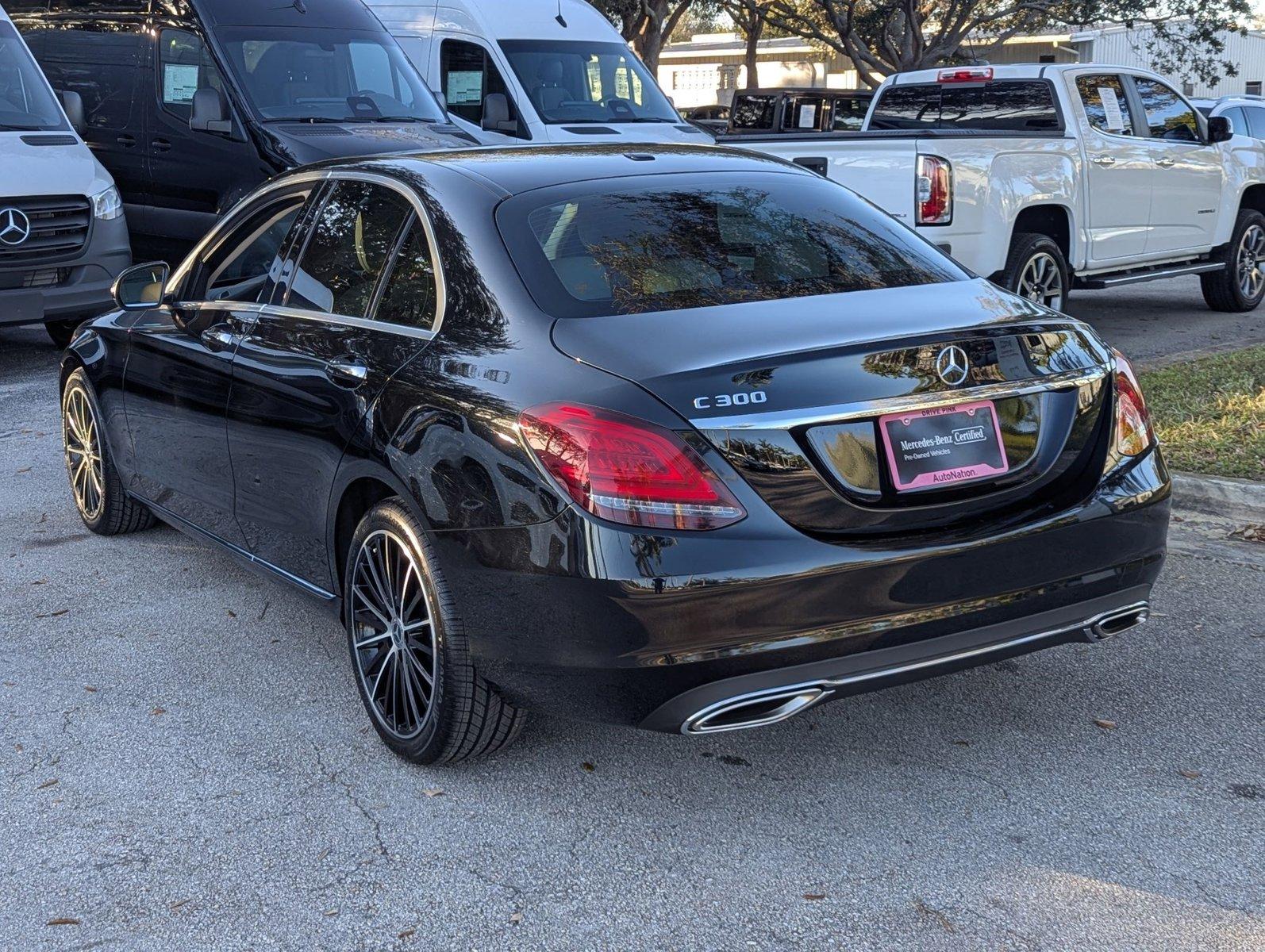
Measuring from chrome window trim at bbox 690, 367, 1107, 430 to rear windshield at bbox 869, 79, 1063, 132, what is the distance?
297 inches

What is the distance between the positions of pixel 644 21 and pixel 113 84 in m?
23.3

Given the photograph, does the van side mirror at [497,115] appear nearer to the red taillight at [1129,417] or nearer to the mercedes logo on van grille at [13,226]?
the mercedes logo on van grille at [13,226]

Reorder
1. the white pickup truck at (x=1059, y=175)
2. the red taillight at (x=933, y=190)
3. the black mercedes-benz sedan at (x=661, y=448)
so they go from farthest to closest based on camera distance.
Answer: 1. the white pickup truck at (x=1059, y=175)
2. the red taillight at (x=933, y=190)
3. the black mercedes-benz sedan at (x=661, y=448)

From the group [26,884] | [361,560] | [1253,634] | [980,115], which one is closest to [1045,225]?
[980,115]

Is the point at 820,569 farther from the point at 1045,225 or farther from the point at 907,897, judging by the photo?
the point at 1045,225

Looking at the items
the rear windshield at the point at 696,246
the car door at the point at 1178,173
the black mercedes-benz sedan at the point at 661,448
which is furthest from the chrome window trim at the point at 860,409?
the car door at the point at 1178,173

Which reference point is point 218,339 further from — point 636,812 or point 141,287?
point 636,812

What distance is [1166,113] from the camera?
38.8 ft

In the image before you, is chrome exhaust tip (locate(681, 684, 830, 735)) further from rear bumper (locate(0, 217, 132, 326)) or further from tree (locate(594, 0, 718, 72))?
tree (locate(594, 0, 718, 72))

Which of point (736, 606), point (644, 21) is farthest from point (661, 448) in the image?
point (644, 21)

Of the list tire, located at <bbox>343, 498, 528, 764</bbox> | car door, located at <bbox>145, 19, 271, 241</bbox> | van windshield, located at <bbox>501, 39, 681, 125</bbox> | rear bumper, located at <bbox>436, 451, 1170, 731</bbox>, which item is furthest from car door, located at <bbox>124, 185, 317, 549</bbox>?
van windshield, located at <bbox>501, 39, 681, 125</bbox>

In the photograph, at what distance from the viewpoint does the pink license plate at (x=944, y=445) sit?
3496mm

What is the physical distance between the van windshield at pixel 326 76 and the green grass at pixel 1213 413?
5968 mm

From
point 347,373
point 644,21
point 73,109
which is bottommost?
point 347,373
